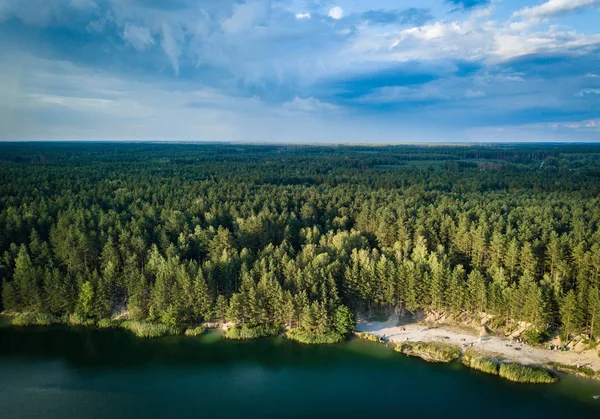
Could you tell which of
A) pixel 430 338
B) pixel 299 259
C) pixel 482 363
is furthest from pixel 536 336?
pixel 299 259

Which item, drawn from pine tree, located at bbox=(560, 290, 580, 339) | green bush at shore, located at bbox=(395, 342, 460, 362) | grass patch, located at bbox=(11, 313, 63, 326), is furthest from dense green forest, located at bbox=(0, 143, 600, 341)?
green bush at shore, located at bbox=(395, 342, 460, 362)

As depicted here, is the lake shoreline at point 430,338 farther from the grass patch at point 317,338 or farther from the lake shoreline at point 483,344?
the grass patch at point 317,338

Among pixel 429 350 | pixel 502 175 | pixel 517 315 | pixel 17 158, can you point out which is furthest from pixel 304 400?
pixel 17 158

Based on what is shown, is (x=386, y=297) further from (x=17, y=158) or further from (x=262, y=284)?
(x=17, y=158)

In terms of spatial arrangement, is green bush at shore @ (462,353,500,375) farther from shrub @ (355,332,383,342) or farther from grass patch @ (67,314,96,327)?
grass patch @ (67,314,96,327)

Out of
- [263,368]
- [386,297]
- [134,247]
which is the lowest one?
[263,368]

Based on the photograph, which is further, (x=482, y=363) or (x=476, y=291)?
(x=476, y=291)

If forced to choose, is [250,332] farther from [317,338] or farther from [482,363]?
[482,363]
